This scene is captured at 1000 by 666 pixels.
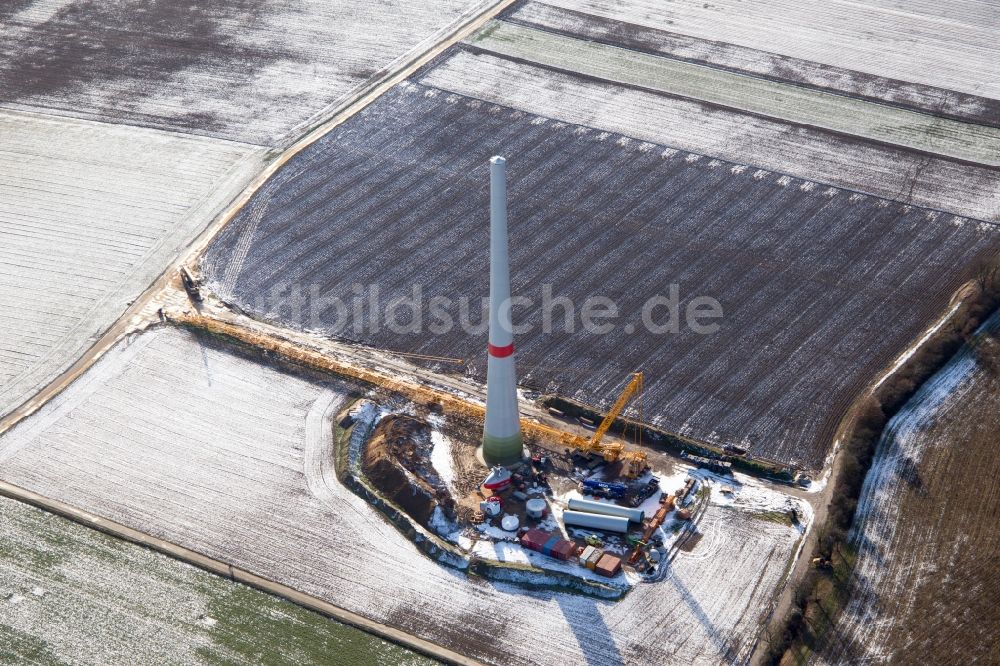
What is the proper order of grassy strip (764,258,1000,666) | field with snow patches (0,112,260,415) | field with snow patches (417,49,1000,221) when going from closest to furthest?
1. grassy strip (764,258,1000,666)
2. field with snow patches (0,112,260,415)
3. field with snow patches (417,49,1000,221)

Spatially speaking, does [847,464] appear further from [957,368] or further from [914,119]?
[914,119]

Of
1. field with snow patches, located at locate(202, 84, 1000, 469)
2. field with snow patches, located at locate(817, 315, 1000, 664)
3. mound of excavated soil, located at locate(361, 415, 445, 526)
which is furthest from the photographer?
field with snow patches, located at locate(202, 84, 1000, 469)

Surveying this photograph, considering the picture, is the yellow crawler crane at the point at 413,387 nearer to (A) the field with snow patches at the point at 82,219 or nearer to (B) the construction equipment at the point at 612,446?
(B) the construction equipment at the point at 612,446

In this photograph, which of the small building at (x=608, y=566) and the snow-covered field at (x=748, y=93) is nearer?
the small building at (x=608, y=566)

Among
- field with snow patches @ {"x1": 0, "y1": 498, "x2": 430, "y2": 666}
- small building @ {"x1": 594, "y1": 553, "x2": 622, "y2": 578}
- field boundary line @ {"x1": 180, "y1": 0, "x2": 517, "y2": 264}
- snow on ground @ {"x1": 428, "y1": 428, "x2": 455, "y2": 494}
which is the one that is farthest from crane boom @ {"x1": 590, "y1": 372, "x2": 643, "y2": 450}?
field boundary line @ {"x1": 180, "y1": 0, "x2": 517, "y2": 264}

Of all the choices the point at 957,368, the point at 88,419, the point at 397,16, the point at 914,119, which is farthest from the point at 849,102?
the point at 88,419

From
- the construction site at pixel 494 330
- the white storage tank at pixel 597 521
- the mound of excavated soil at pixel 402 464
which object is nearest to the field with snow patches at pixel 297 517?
the construction site at pixel 494 330

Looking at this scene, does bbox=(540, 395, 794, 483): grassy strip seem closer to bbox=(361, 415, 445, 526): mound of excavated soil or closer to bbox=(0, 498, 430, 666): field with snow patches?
bbox=(361, 415, 445, 526): mound of excavated soil
